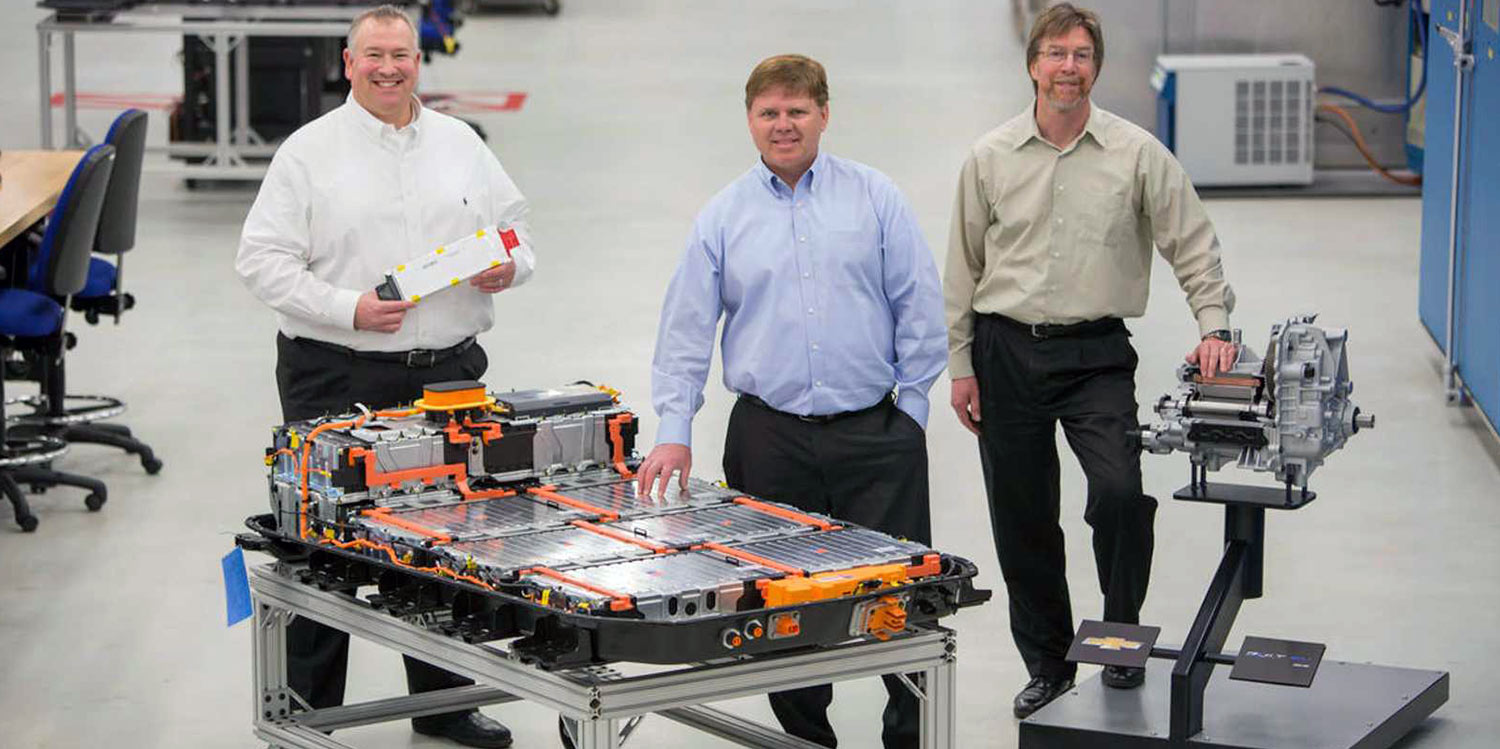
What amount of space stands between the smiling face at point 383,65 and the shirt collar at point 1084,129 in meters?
1.34

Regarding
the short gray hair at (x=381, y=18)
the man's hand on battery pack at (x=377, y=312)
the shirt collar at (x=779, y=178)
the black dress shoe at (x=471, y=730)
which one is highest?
the short gray hair at (x=381, y=18)

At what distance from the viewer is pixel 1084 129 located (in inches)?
191

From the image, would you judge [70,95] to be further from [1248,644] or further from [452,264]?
[1248,644]

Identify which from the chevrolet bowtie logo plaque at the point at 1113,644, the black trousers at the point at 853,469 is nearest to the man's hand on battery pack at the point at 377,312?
the black trousers at the point at 853,469

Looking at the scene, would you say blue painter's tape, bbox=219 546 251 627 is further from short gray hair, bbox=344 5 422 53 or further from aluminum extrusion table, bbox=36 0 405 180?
aluminum extrusion table, bbox=36 0 405 180

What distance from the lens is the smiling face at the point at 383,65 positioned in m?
4.82

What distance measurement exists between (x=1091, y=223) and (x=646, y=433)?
3.23 metres

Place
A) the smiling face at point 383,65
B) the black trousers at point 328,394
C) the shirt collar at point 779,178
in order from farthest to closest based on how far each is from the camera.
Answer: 1. the black trousers at point 328,394
2. the smiling face at point 383,65
3. the shirt collar at point 779,178

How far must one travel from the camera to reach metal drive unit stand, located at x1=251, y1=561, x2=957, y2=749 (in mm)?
3678

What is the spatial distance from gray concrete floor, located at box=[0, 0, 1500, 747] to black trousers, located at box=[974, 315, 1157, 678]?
0.30 meters

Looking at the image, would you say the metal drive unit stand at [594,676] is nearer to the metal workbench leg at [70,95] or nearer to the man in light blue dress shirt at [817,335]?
the man in light blue dress shirt at [817,335]

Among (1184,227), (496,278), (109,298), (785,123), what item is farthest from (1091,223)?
(109,298)

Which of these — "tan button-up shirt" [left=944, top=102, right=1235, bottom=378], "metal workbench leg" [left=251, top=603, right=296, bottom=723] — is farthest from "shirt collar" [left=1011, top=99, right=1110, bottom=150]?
"metal workbench leg" [left=251, top=603, right=296, bottom=723]

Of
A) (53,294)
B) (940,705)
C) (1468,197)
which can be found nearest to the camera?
(940,705)
